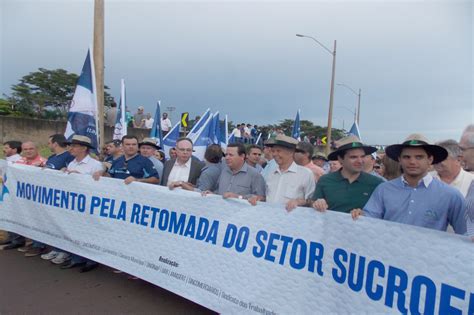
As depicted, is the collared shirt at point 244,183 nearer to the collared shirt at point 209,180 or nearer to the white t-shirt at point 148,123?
the collared shirt at point 209,180

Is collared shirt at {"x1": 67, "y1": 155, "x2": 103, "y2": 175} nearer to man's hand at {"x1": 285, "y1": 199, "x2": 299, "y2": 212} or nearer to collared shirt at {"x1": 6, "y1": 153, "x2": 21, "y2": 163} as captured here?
collared shirt at {"x1": 6, "y1": 153, "x2": 21, "y2": 163}

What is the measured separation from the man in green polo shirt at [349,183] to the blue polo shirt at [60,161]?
12.6 feet

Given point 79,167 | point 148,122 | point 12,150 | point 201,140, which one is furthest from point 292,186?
point 148,122

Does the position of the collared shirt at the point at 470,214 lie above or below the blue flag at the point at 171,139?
below

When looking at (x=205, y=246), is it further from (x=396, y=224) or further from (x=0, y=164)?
(x=0, y=164)

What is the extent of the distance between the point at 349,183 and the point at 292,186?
0.62 m

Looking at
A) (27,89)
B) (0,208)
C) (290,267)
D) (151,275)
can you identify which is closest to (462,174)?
(290,267)

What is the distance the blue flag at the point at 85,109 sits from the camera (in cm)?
555

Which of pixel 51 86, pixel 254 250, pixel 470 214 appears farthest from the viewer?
pixel 51 86

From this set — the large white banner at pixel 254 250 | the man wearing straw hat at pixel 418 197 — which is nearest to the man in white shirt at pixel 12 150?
the large white banner at pixel 254 250

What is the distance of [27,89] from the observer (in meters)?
29.8

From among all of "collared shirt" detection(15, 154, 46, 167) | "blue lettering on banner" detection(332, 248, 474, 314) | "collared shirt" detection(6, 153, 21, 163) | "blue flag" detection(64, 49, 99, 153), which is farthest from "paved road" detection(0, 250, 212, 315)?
"blue flag" detection(64, 49, 99, 153)

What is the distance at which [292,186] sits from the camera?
3.62 m

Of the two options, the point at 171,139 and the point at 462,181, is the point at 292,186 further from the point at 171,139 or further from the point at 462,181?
the point at 171,139
